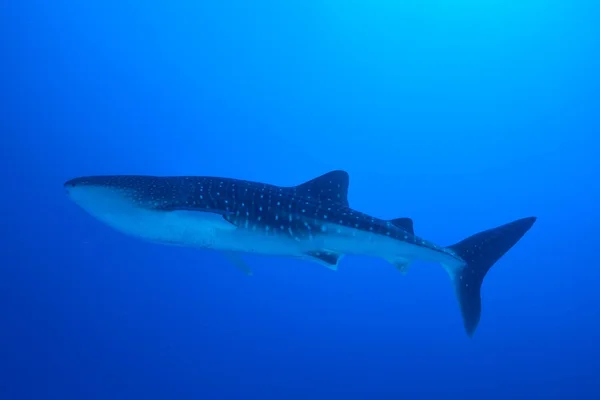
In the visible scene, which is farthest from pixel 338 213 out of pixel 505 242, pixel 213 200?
pixel 505 242

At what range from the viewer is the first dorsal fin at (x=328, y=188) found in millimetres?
5365

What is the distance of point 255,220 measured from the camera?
491cm

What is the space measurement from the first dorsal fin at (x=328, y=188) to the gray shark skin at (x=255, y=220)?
0.01 metres

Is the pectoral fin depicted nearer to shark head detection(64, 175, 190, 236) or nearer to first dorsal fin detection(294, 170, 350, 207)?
first dorsal fin detection(294, 170, 350, 207)

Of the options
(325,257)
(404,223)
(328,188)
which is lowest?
(325,257)

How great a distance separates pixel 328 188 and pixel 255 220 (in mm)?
1013

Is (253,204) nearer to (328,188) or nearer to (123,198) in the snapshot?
(328,188)

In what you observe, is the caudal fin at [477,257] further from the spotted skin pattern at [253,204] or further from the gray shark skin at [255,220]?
the spotted skin pattern at [253,204]

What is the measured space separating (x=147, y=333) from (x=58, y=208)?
4.60 metres

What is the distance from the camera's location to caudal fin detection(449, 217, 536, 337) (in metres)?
5.48

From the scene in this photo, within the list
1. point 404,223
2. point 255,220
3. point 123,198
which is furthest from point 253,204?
point 404,223

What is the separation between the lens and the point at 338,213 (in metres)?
5.14

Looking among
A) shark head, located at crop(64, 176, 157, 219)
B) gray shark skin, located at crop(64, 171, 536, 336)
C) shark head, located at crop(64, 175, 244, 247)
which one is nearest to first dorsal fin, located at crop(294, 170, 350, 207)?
→ gray shark skin, located at crop(64, 171, 536, 336)

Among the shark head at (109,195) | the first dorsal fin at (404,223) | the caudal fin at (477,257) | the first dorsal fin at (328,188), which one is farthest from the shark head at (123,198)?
the caudal fin at (477,257)
